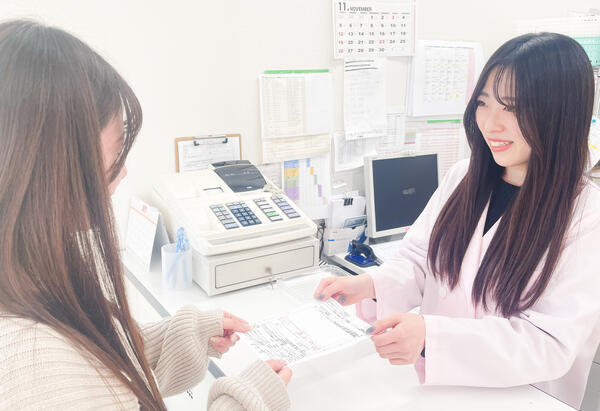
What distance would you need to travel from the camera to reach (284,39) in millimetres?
1576

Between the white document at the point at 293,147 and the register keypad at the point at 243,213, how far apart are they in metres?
0.32

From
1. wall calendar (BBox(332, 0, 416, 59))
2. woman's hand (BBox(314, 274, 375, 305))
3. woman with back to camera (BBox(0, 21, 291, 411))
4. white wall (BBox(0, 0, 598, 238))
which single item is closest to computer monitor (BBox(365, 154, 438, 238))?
white wall (BBox(0, 0, 598, 238))

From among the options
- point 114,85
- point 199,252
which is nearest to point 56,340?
point 114,85

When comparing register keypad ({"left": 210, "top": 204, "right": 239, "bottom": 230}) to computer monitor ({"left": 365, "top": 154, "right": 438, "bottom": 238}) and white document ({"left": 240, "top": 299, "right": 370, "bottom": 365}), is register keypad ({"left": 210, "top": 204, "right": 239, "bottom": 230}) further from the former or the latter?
computer monitor ({"left": 365, "top": 154, "right": 438, "bottom": 238})

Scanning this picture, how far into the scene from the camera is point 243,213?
1.32m

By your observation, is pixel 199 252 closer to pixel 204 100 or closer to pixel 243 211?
pixel 243 211

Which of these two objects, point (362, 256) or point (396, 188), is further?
point (396, 188)

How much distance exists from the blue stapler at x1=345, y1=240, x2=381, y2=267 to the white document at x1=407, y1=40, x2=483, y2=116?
64 cm

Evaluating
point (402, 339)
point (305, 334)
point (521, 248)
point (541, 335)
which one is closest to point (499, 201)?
point (521, 248)

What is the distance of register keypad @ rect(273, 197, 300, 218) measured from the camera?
1355 mm

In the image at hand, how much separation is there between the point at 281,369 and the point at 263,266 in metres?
0.48

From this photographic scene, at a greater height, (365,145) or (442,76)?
(442,76)

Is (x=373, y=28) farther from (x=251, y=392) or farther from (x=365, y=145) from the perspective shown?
(x=251, y=392)

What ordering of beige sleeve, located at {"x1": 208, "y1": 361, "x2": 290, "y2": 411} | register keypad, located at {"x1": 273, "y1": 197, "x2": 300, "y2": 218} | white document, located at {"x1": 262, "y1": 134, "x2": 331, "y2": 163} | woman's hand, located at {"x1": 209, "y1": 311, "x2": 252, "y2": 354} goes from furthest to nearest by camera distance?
white document, located at {"x1": 262, "y1": 134, "x2": 331, "y2": 163}
register keypad, located at {"x1": 273, "y1": 197, "x2": 300, "y2": 218}
woman's hand, located at {"x1": 209, "y1": 311, "x2": 252, "y2": 354}
beige sleeve, located at {"x1": 208, "y1": 361, "x2": 290, "y2": 411}
